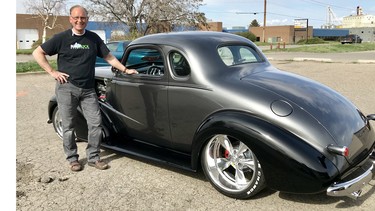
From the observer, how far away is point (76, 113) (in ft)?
14.4

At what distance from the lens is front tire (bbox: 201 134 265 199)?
3.35 meters

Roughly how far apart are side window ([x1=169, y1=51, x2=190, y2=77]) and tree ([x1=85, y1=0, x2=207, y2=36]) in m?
24.0

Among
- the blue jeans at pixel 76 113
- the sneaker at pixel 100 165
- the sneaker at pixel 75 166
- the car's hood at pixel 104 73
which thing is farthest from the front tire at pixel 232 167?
the car's hood at pixel 104 73

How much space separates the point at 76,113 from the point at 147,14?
24400mm

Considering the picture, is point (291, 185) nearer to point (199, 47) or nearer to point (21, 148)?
point (199, 47)

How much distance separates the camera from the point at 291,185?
3.09m

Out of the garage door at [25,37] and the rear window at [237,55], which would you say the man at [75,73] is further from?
the garage door at [25,37]

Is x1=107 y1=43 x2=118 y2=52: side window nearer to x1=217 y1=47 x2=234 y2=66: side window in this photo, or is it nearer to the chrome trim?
x1=217 y1=47 x2=234 y2=66: side window

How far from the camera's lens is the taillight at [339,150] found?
2.99 metres

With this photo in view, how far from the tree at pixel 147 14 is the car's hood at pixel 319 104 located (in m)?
24.5

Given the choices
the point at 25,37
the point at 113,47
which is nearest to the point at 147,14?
the point at 113,47

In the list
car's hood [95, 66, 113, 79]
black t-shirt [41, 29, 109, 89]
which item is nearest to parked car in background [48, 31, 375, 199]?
car's hood [95, 66, 113, 79]
